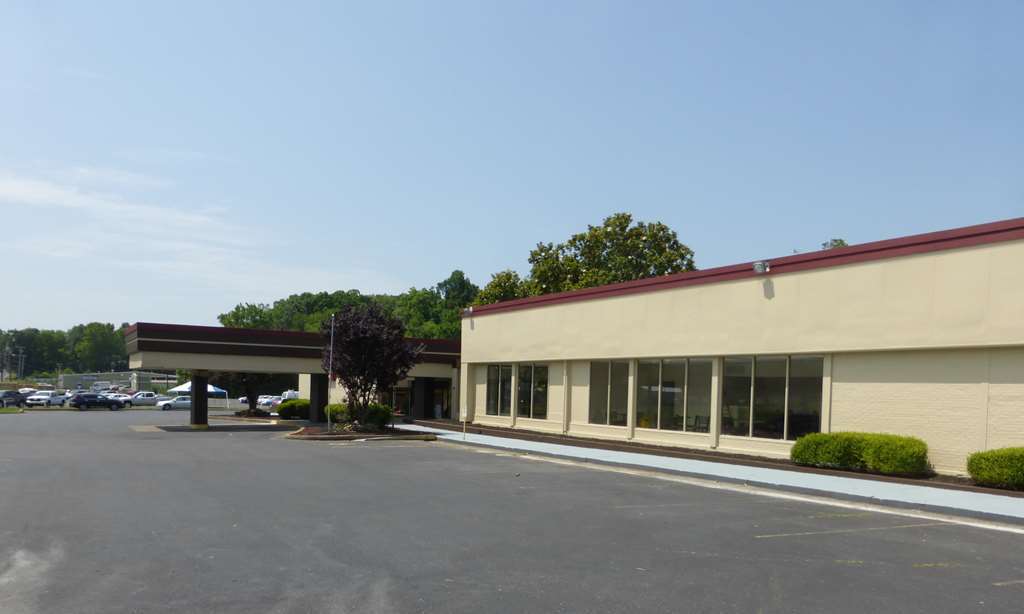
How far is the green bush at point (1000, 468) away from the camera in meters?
17.5

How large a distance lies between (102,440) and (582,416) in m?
18.1

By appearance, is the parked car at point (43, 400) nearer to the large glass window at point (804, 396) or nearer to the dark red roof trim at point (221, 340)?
the dark red roof trim at point (221, 340)

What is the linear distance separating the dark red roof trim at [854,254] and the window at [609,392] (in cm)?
260

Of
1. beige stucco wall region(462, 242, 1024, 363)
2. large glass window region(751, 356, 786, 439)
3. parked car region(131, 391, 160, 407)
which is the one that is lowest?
parked car region(131, 391, 160, 407)

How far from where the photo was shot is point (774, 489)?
18672mm

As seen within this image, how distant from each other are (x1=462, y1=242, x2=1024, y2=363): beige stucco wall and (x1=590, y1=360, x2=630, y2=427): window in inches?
22.4

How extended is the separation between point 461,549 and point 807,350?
584 inches

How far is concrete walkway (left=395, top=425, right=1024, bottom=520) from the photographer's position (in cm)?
1583

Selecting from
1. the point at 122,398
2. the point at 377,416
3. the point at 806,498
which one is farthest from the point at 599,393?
the point at 122,398

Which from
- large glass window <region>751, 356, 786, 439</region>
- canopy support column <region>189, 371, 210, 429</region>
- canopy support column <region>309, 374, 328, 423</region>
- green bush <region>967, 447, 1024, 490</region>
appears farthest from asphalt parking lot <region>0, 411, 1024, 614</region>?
canopy support column <region>309, 374, 328, 423</region>

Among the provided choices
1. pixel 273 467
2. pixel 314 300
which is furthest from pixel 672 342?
pixel 314 300

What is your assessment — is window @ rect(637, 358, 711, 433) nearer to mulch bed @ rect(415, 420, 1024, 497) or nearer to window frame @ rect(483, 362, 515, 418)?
mulch bed @ rect(415, 420, 1024, 497)

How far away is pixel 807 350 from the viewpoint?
23.2 metres

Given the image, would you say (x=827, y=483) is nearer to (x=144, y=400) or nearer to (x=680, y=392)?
(x=680, y=392)
